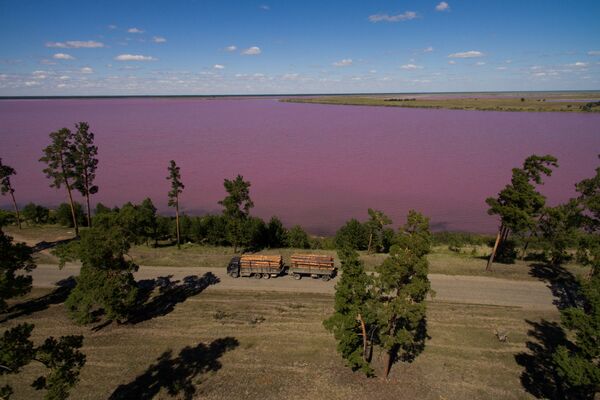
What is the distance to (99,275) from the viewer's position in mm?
20266

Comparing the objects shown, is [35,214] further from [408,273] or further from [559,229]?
[559,229]

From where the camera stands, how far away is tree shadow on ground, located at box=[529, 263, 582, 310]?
83.3ft

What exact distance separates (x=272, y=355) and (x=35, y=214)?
1560 inches

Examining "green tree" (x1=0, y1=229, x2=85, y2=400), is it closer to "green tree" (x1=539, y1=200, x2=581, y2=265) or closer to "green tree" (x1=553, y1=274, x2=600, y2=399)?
"green tree" (x1=553, y1=274, x2=600, y2=399)

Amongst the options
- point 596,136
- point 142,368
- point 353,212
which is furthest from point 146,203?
point 596,136

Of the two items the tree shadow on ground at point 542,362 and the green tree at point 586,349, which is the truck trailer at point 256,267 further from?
the green tree at point 586,349

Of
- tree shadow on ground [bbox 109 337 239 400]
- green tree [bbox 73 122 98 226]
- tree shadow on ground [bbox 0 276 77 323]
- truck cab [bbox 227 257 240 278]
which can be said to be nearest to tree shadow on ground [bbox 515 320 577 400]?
tree shadow on ground [bbox 109 337 239 400]

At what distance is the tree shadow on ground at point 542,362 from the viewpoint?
1755 centimetres

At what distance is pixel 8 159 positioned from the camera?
69.8 metres

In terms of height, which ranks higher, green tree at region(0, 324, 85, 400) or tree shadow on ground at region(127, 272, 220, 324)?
green tree at region(0, 324, 85, 400)

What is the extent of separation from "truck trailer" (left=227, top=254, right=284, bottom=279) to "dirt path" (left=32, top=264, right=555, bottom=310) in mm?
498

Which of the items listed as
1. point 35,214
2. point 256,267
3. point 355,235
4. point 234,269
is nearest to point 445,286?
point 355,235

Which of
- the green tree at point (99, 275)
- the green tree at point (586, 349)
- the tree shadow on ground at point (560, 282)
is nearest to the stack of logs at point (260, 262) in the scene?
the green tree at point (99, 275)

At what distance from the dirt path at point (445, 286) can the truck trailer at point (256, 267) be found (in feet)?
1.63
